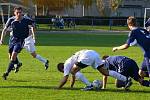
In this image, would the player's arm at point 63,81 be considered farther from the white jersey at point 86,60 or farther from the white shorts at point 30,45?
the white shorts at point 30,45

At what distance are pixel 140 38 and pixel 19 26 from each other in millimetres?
4089

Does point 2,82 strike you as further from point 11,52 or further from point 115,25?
point 115,25

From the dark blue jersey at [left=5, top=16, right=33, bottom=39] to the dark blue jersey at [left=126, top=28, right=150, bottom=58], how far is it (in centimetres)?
382

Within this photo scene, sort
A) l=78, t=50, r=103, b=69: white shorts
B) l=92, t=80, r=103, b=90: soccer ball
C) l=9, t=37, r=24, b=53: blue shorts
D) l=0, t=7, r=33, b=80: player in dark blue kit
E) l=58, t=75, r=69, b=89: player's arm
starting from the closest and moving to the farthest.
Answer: l=78, t=50, r=103, b=69: white shorts
l=58, t=75, r=69, b=89: player's arm
l=92, t=80, r=103, b=90: soccer ball
l=0, t=7, r=33, b=80: player in dark blue kit
l=9, t=37, r=24, b=53: blue shorts

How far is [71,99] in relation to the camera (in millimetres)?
11680

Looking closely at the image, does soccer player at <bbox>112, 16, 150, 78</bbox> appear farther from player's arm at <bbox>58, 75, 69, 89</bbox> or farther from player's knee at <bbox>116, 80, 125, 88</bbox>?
player's arm at <bbox>58, 75, 69, 89</bbox>

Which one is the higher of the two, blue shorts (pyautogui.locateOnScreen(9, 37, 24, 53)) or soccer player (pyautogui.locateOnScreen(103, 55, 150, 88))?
blue shorts (pyautogui.locateOnScreen(9, 37, 24, 53))

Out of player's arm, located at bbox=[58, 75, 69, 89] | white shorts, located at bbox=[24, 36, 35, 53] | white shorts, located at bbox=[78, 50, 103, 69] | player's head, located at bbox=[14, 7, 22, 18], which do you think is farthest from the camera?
white shorts, located at bbox=[24, 36, 35, 53]

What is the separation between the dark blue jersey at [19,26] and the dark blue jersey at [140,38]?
12.5ft

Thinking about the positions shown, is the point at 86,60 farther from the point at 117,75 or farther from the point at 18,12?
the point at 18,12

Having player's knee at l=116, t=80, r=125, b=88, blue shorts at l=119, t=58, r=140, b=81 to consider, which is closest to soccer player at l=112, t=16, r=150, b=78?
blue shorts at l=119, t=58, r=140, b=81

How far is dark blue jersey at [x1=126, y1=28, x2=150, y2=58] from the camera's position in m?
12.6

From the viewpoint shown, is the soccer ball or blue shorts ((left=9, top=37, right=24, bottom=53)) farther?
blue shorts ((left=9, top=37, right=24, bottom=53))

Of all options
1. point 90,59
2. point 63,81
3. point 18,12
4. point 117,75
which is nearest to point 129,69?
point 117,75
